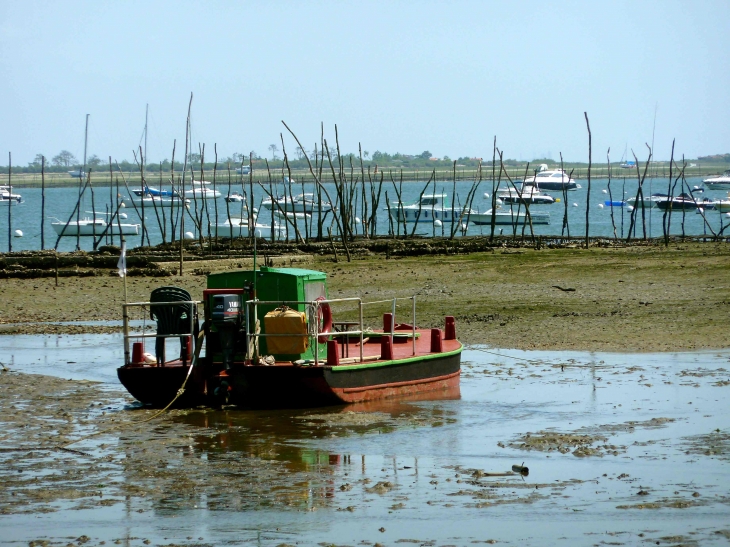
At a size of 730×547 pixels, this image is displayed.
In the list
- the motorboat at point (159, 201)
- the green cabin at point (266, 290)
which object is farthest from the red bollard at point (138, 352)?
the motorboat at point (159, 201)

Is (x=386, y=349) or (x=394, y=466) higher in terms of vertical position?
(x=386, y=349)

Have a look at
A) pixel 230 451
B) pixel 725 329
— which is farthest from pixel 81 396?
pixel 725 329

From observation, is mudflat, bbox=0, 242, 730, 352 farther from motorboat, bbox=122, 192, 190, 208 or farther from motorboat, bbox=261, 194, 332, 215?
motorboat, bbox=122, 192, 190, 208

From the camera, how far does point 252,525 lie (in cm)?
875

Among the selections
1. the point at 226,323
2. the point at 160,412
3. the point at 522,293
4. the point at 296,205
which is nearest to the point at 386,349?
the point at 226,323

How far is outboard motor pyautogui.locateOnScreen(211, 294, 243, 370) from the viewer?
1415 cm

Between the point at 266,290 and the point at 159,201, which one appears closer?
the point at 266,290

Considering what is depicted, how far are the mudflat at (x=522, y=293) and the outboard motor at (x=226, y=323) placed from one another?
695 centimetres

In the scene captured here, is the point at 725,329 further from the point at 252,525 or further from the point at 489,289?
the point at 252,525

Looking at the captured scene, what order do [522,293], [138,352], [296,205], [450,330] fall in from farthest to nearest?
1. [296,205]
2. [522,293]
3. [450,330]
4. [138,352]

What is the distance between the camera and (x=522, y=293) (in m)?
25.3

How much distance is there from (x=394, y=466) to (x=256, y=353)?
380cm

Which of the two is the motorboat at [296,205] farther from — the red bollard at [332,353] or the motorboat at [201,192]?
the red bollard at [332,353]

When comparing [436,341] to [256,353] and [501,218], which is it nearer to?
[256,353]
